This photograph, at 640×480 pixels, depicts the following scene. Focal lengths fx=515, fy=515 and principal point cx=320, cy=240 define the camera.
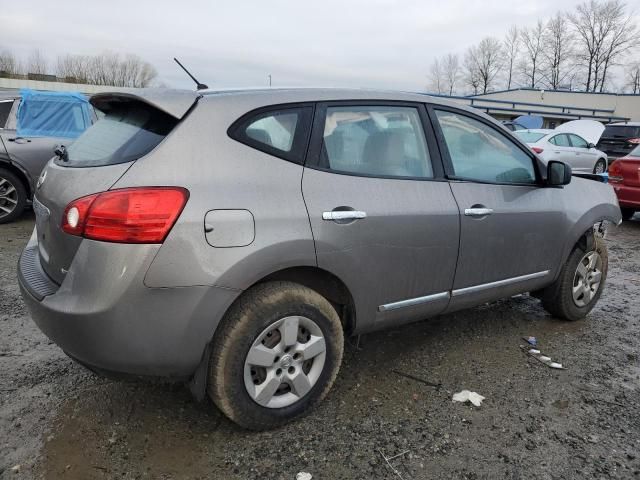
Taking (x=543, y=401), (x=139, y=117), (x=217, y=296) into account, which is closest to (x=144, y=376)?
(x=217, y=296)

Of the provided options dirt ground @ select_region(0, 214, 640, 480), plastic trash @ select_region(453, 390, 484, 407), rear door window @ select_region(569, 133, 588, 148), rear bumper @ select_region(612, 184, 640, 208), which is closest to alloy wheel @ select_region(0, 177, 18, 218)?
dirt ground @ select_region(0, 214, 640, 480)

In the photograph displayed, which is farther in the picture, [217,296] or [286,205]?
[286,205]

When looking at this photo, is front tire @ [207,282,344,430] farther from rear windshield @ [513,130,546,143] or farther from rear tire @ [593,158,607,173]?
rear tire @ [593,158,607,173]

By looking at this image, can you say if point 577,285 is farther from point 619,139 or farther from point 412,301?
point 619,139

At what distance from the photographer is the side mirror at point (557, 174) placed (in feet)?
11.8

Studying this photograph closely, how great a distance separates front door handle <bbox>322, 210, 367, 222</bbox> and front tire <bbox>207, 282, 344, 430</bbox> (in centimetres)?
37

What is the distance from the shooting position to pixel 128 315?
2111mm

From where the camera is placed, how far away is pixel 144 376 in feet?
7.37

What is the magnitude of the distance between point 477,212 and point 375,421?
1.40m

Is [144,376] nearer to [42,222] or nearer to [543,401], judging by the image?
[42,222]

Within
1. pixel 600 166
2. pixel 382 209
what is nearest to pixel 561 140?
pixel 600 166

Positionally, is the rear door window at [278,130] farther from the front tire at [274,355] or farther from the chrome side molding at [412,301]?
the chrome side molding at [412,301]

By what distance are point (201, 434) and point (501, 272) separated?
84.9 inches

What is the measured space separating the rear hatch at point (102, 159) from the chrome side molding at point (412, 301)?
4.83 feet
